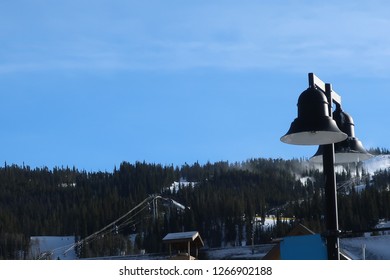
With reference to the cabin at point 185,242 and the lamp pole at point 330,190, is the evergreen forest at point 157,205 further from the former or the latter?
the lamp pole at point 330,190

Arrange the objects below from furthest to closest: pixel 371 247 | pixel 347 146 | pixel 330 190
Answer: pixel 371 247 → pixel 347 146 → pixel 330 190

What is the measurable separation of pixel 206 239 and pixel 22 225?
29.9 metres

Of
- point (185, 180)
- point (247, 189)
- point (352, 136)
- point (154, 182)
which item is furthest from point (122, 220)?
point (352, 136)

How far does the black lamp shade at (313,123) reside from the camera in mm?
7066

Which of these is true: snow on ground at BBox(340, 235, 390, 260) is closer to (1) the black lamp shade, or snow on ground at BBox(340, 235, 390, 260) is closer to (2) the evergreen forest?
(1) the black lamp shade

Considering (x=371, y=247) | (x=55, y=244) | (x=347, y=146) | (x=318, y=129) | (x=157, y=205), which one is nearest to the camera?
(x=318, y=129)

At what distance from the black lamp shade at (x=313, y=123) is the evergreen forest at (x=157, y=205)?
85.9m

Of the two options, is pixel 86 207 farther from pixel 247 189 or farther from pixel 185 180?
pixel 185 180

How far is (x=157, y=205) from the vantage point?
497 ft

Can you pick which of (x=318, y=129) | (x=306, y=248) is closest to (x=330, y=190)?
(x=318, y=129)

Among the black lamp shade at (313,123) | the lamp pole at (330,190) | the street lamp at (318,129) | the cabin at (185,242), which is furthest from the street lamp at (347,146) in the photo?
the cabin at (185,242)

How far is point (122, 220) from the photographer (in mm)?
134625

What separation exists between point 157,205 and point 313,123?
14504cm

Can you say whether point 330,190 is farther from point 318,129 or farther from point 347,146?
point 347,146
